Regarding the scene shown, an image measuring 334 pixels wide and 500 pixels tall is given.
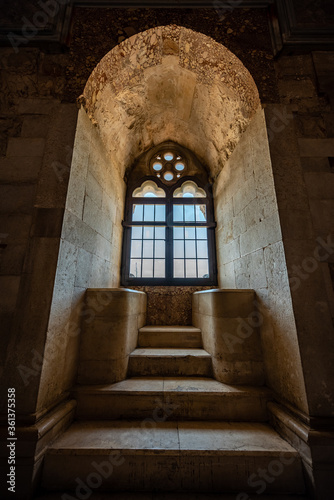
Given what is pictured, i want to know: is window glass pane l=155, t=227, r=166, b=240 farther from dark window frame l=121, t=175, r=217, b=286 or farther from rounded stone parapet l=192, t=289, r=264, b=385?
rounded stone parapet l=192, t=289, r=264, b=385

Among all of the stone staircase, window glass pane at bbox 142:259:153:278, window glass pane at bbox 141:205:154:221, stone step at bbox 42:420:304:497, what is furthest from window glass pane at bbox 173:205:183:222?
stone step at bbox 42:420:304:497

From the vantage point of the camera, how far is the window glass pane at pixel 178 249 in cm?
346

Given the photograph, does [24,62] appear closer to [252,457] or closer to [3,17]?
[3,17]

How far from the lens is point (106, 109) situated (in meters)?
2.36

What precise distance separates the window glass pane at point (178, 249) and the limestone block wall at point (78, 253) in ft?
3.87

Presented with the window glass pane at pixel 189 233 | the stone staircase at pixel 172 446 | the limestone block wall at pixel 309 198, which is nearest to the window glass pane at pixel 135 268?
the window glass pane at pixel 189 233

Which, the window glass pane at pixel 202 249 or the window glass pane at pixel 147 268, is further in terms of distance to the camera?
the window glass pane at pixel 202 249

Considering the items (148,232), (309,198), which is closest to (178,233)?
(148,232)

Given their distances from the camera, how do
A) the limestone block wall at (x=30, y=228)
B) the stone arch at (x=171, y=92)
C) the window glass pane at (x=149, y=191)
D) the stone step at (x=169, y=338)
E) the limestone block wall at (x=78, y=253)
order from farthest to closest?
the window glass pane at (x=149, y=191), the stone step at (x=169, y=338), the stone arch at (x=171, y=92), the limestone block wall at (x=78, y=253), the limestone block wall at (x=30, y=228)

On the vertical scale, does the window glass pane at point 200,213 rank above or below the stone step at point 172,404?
above

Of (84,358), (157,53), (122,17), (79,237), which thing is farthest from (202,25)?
(84,358)

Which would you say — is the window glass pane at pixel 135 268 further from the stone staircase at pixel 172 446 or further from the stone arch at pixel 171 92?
the stone staircase at pixel 172 446

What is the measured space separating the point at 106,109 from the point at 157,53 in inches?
36.2

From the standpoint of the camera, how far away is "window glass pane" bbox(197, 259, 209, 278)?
11.0 feet
